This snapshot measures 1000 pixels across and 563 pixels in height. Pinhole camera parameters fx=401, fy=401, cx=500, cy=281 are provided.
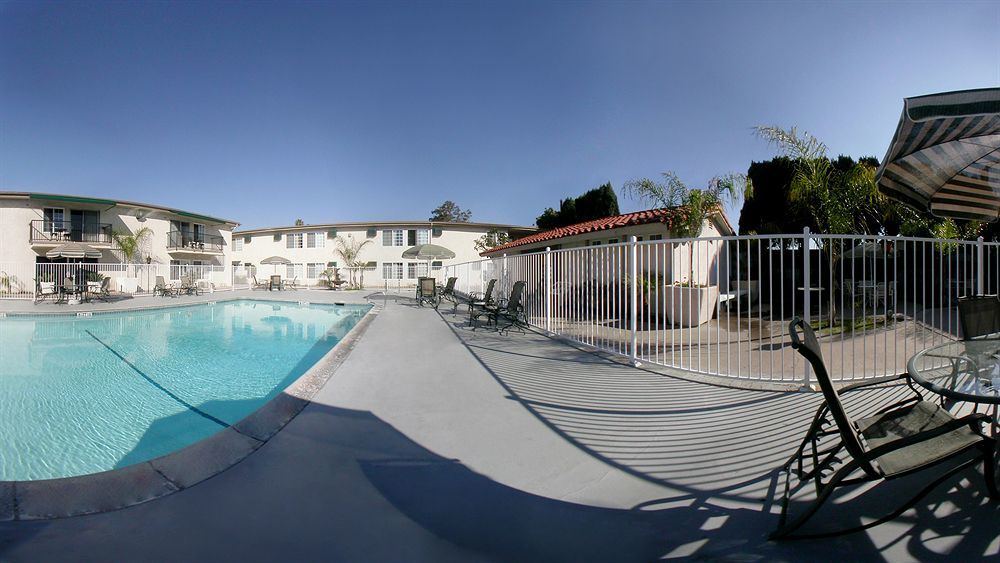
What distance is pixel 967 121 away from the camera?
11.9ft

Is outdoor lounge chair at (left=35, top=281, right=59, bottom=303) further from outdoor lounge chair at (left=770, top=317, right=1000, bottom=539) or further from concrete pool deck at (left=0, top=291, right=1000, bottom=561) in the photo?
outdoor lounge chair at (left=770, top=317, right=1000, bottom=539)

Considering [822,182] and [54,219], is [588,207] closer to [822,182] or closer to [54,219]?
[822,182]

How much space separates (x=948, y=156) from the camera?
4504 mm

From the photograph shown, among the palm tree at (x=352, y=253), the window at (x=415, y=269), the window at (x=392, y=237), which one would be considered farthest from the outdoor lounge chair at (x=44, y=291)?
the window at (x=415, y=269)

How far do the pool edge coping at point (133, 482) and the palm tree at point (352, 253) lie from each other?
96.8ft

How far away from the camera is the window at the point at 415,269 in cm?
3316

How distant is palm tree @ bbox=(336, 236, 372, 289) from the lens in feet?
105

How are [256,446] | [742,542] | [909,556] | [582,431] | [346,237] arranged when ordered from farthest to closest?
[346,237]
[582,431]
[256,446]
[742,542]
[909,556]

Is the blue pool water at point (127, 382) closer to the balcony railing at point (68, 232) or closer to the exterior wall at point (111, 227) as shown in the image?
the balcony railing at point (68, 232)

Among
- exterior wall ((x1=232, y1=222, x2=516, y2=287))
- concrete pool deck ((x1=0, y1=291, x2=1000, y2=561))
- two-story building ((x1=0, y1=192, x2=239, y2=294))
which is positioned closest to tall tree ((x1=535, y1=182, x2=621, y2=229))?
exterior wall ((x1=232, y1=222, x2=516, y2=287))

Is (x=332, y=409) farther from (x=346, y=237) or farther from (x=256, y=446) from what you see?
(x=346, y=237)

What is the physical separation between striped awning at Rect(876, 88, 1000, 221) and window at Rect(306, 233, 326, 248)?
35286 mm

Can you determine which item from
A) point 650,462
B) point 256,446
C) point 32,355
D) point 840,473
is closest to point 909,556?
point 840,473

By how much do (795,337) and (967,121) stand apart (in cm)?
355
